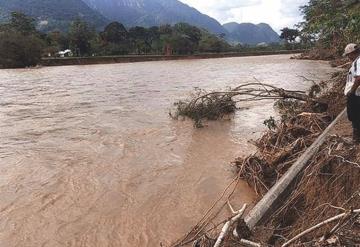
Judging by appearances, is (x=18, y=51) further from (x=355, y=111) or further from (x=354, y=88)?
(x=354, y=88)

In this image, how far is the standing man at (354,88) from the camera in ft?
18.1

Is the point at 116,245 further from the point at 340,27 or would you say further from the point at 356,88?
the point at 340,27

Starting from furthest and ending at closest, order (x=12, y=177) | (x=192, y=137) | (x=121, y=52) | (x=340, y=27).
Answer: (x=121, y=52) → (x=340, y=27) → (x=192, y=137) → (x=12, y=177)

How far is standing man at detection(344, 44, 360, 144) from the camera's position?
18.1 feet

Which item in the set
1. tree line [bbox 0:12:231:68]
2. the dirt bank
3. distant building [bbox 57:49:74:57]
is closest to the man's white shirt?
the dirt bank

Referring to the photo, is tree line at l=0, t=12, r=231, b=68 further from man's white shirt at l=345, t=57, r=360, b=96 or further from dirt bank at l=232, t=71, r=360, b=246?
man's white shirt at l=345, t=57, r=360, b=96

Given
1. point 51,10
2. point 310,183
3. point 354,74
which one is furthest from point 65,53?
point 51,10

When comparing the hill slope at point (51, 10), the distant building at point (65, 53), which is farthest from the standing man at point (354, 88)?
the hill slope at point (51, 10)

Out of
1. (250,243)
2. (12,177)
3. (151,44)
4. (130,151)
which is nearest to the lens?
(250,243)

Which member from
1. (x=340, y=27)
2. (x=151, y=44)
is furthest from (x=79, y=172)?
A: (x=151, y=44)

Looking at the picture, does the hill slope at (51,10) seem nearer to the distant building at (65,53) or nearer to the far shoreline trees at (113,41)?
the far shoreline trees at (113,41)

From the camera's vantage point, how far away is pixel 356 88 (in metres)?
5.61

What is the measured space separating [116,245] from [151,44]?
71968 mm

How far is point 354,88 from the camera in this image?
220 inches
